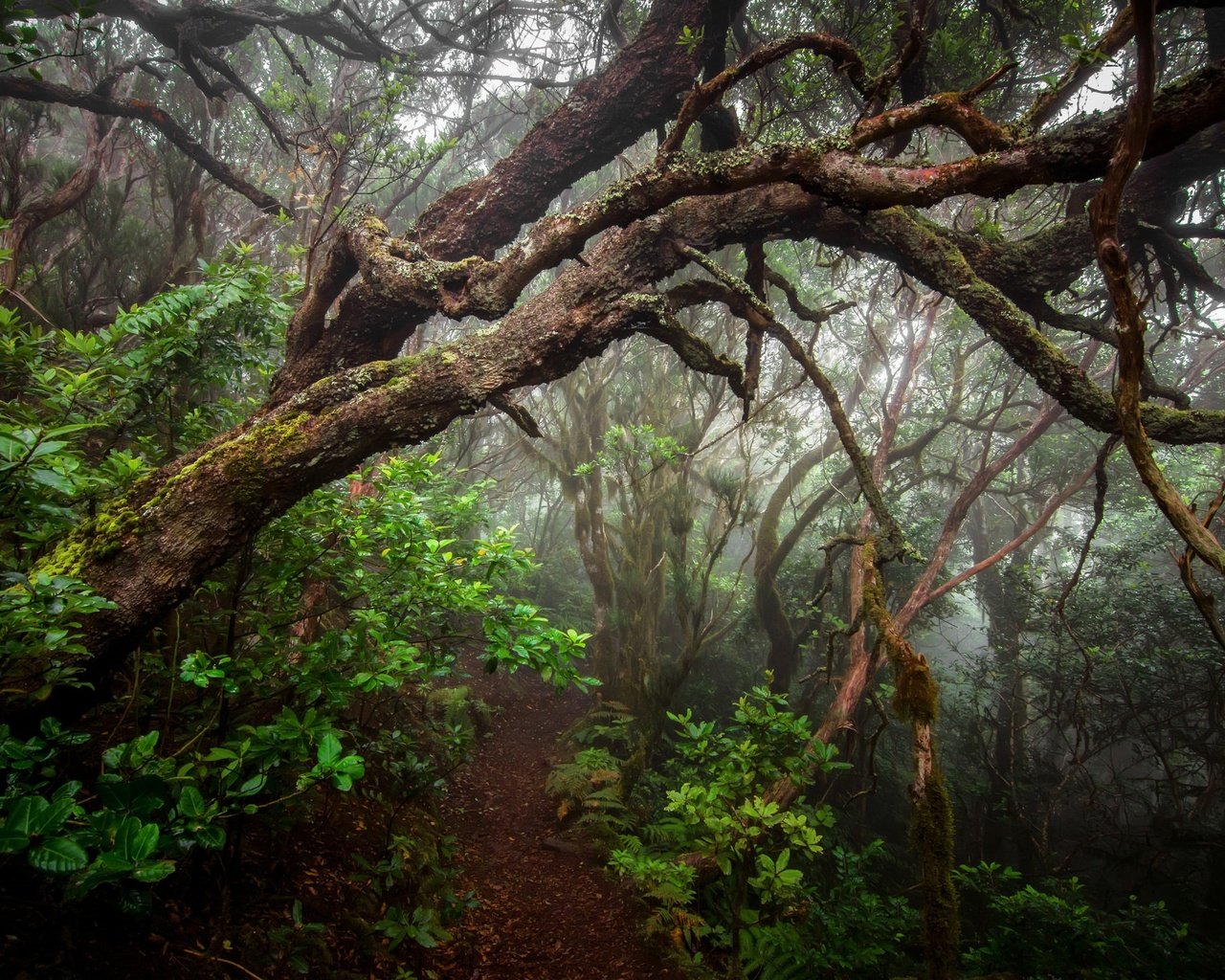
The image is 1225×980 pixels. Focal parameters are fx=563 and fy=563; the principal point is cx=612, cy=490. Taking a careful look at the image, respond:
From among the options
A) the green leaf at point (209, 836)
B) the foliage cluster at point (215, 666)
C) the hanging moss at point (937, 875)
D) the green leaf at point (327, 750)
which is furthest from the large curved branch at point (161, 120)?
the hanging moss at point (937, 875)

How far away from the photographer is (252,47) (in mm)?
12352

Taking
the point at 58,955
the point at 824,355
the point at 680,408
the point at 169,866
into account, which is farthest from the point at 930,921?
the point at 824,355

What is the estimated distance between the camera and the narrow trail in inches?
147

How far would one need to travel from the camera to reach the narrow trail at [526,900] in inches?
147

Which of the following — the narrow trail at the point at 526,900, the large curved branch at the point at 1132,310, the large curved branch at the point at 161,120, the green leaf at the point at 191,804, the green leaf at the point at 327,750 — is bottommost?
the narrow trail at the point at 526,900

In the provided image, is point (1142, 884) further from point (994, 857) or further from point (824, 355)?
point (824, 355)

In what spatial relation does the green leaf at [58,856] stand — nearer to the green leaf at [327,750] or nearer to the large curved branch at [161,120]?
the green leaf at [327,750]

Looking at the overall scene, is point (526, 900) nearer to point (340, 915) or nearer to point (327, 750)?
point (340, 915)

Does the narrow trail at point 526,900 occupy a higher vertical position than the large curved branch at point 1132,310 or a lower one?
lower

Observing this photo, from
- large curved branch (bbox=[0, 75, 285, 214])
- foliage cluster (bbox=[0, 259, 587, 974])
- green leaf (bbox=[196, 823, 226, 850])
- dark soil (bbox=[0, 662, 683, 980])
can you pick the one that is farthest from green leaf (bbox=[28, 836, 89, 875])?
large curved branch (bbox=[0, 75, 285, 214])

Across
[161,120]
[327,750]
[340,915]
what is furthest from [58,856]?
[161,120]

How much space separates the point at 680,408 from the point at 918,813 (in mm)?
10152

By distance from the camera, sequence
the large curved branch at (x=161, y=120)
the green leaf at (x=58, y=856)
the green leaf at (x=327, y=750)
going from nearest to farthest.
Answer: the green leaf at (x=58, y=856)
the green leaf at (x=327, y=750)
the large curved branch at (x=161, y=120)

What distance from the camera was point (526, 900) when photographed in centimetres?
454
